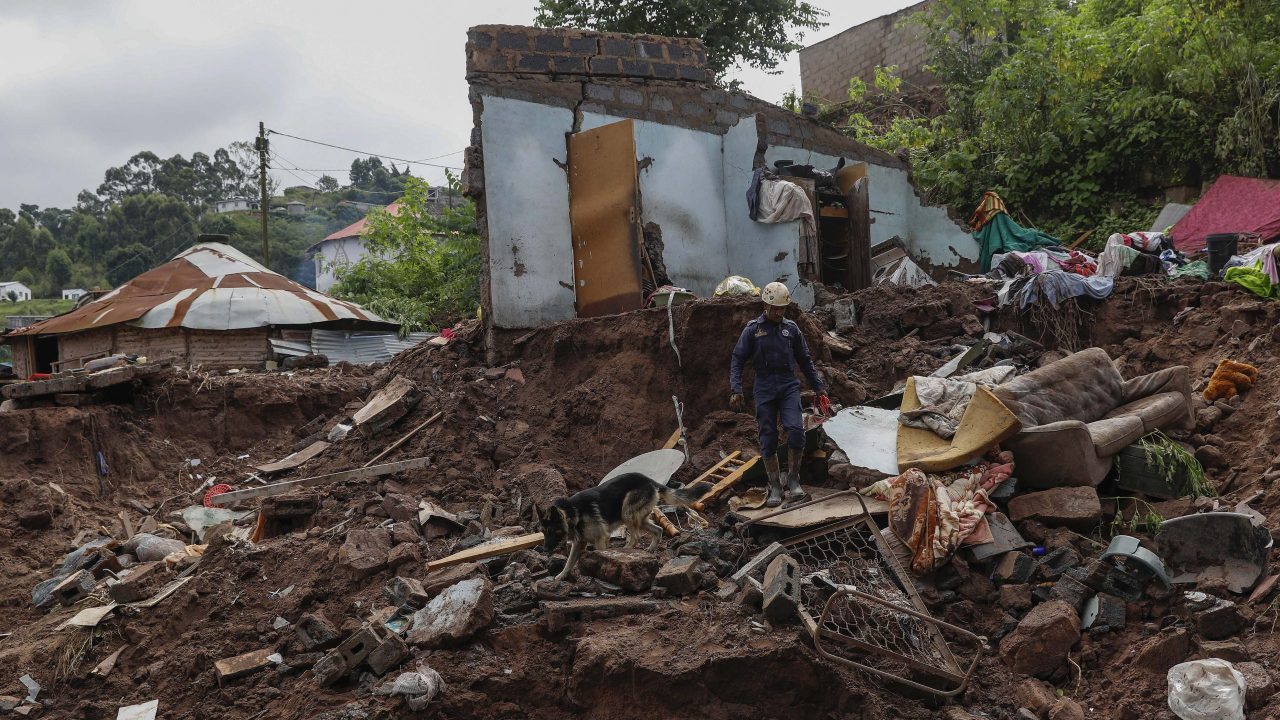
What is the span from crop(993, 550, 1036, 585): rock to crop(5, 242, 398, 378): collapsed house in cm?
1518

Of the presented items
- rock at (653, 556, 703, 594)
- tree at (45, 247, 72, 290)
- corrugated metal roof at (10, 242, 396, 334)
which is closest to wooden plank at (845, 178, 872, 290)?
rock at (653, 556, 703, 594)

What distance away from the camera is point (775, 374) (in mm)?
6641

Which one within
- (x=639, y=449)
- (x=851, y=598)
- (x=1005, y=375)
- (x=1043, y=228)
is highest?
(x=1043, y=228)

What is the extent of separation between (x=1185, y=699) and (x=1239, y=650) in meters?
0.52

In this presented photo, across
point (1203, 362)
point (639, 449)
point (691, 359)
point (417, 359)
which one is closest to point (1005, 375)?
point (1203, 362)

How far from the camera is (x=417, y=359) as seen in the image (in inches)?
414

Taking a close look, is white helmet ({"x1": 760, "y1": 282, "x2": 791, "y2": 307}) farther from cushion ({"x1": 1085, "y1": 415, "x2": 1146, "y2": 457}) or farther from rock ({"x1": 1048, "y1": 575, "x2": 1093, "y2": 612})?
rock ({"x1": 1048, "y1": 575, "x2": 1093, "y2": 612})

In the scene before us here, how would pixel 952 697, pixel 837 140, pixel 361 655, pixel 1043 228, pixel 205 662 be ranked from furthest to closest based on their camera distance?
1. pixel 1043 228
2. pixel 837 140
3. pixel 205 662
4. pixel 361 655
5. pixel 952 697

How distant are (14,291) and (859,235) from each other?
48.1m

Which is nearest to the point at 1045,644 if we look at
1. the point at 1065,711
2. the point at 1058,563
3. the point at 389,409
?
the point at 1065,711

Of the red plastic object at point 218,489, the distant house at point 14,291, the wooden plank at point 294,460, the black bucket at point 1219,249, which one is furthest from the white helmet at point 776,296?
the distant house at point 14,291

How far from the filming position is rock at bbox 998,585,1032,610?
5.40 metres

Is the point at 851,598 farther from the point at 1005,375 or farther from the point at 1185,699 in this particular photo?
the point at 1005,375

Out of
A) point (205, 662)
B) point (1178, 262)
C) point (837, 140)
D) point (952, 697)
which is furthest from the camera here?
point (837, 140)
